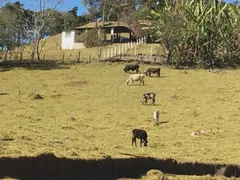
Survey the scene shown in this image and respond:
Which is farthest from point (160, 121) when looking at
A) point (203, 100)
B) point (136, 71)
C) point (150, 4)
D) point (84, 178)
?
point (150, 4)

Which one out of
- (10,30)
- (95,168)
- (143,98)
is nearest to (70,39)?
(10,30)

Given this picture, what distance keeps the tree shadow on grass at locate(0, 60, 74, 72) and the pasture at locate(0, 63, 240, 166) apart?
1754 millimetres

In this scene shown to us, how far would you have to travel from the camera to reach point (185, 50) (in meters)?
47.5

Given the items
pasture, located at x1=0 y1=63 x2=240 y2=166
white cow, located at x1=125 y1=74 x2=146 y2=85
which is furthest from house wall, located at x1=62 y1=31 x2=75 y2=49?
white cow, located at x1=125 y1=74 x2=146 y2=85

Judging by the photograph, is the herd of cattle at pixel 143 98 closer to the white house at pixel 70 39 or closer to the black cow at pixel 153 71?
the black cow at pixel 153 71

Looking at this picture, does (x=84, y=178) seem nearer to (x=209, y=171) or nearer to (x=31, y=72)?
(x=209, y=171)

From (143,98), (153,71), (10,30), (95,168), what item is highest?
(10,30)

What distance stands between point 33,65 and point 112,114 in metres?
22.2

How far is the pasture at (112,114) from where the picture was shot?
1591cm

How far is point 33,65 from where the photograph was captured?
44125 millimetres

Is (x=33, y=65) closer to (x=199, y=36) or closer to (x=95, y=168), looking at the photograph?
(x=199, y=36)

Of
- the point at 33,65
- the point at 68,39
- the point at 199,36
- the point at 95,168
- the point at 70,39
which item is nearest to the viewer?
the point at 95,168

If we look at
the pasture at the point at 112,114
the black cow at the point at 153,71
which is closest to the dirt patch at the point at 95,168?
the pasture at the point at 112,114

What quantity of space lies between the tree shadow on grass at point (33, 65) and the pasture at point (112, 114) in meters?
1.75
